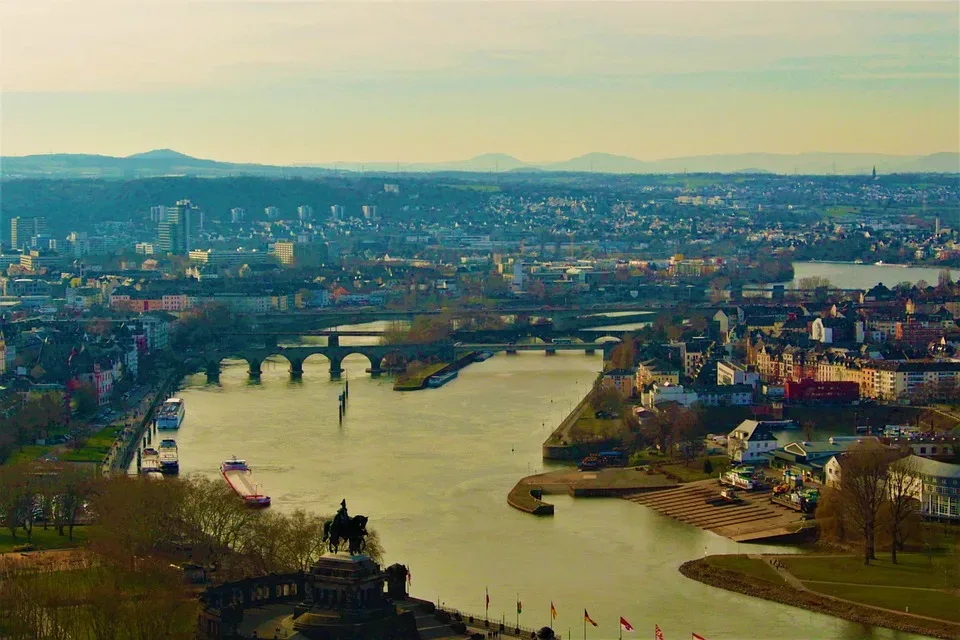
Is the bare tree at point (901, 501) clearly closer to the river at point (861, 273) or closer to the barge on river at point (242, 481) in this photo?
the barge on river at point (242, 481)

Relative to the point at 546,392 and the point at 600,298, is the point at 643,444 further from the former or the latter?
the point at 600,298

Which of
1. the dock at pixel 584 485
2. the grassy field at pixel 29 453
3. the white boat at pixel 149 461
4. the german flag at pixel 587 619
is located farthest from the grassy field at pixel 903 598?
the grassy field at pixel 29 453

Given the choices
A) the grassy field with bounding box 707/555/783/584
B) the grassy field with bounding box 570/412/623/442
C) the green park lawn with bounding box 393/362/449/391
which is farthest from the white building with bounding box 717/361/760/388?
the grassy field with bounding box 707/555/783/584

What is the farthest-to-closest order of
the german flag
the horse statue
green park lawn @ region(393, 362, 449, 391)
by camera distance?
1. green park lawn @ region(393, 362, 449, 391)
2. the german flag
3. the horse statue

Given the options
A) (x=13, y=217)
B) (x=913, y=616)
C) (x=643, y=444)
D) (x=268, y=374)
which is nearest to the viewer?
(x=913, y=616)

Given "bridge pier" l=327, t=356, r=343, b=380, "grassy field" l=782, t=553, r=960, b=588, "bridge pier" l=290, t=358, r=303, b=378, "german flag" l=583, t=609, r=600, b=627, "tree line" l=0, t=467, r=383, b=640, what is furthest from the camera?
"bridge pier" l=290, t=358, r=303, b=378

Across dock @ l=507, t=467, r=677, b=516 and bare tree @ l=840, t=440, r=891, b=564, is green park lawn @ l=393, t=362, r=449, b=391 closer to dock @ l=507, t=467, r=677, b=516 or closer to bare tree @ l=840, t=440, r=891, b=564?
dock @ l=507, t=467, r=677, b=516

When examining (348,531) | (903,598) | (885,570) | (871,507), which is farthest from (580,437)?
(348,531)

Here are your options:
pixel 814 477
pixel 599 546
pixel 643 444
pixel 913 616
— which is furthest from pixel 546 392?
pixel 913 616
